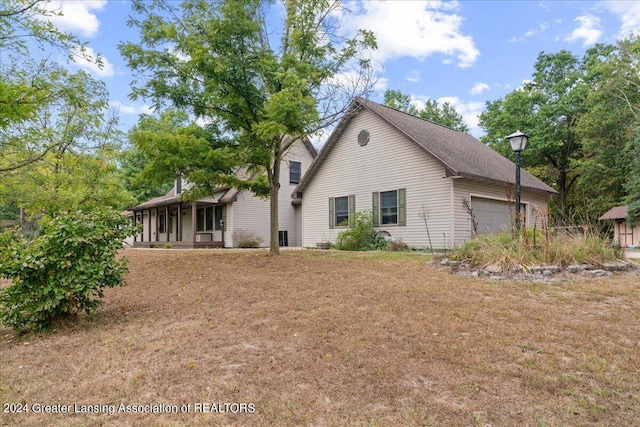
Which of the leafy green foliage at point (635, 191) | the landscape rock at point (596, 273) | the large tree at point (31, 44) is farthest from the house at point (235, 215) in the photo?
the leafy green foliage at point (635, 191)

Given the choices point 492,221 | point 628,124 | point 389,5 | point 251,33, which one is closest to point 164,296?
point 251,33

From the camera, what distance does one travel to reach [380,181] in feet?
46.9

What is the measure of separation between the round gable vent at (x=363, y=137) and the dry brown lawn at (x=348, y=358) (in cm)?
944

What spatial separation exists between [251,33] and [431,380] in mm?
8745

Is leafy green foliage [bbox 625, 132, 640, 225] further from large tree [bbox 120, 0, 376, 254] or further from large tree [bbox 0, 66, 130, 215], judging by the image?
large tree [bbox 0, 66, 130, 215]

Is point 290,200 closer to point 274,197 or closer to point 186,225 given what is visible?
point 186,225

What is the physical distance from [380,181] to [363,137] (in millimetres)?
1952

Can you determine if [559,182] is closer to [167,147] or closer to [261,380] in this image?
[167,147]

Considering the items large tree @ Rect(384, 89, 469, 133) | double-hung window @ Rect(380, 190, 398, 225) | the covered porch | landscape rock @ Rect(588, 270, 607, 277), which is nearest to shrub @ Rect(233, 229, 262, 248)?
the covered porch

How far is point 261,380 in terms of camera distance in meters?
3.05

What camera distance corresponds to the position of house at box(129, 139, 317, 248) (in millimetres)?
18688

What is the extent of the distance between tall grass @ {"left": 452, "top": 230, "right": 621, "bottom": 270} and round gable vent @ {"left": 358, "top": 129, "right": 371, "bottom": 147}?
7499 millimetres

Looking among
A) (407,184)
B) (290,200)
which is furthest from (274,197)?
(290,200)

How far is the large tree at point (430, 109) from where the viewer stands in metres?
31.8
